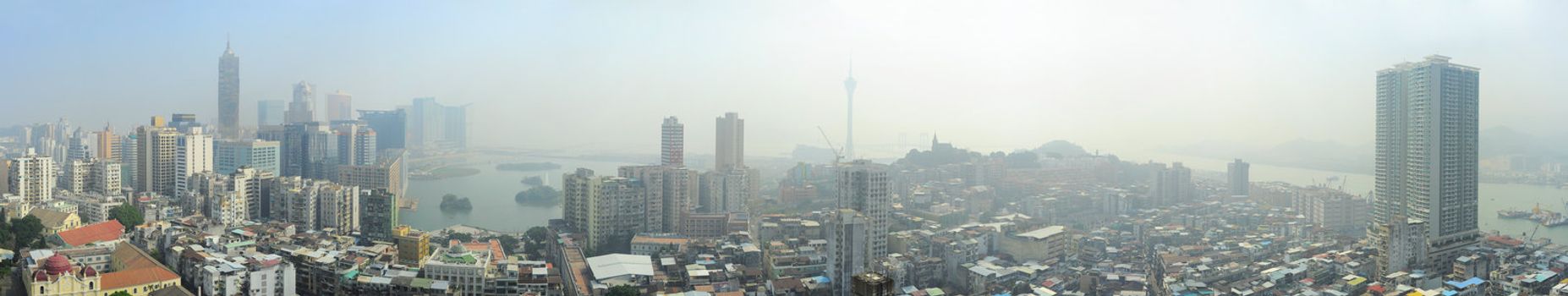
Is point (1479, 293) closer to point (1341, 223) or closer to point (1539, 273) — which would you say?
point (1539, 273)

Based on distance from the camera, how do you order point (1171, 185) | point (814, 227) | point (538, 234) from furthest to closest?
1. point (1171, 185)
2. point (538, 234)
3. point (814, 227)

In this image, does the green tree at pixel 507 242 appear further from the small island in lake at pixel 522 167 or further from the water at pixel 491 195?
the small island in lake at pixel 522 167

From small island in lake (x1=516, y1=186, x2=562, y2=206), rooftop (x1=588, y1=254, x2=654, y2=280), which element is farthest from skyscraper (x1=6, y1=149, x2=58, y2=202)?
rooftop (x1=588, y1=254, x2=654, y2=280)

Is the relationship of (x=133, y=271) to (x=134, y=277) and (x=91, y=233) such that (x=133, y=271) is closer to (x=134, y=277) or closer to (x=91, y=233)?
(x=134, y=277)

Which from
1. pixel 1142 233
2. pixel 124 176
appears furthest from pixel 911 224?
pixel 124 176

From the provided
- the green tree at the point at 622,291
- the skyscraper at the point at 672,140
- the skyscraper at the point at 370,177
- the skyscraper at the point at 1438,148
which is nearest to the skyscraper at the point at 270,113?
the skyscraper at the point at 370,177

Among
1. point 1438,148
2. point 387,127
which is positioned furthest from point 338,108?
point 1438,148
